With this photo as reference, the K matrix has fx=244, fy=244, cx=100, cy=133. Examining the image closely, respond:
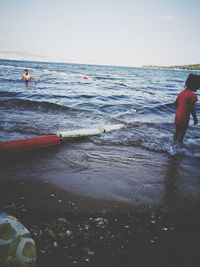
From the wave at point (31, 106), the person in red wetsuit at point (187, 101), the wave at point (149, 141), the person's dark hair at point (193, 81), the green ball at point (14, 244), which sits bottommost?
the wave at point (149, 141)

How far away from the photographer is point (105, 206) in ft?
11.1

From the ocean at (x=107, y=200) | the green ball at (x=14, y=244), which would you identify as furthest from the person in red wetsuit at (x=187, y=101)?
the green ball at (x=14, y=244)

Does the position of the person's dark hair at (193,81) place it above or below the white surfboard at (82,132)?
above

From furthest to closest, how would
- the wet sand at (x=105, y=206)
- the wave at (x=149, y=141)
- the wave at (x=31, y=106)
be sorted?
the wave at (x=31, y=106)
the wave at (x=149, y=141)
the wet sand at (x=105, y=206)

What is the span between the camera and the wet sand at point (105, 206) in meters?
2.54

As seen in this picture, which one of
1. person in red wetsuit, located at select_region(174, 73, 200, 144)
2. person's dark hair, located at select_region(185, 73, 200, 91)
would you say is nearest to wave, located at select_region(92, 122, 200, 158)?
person in red wetsuit, located at select_region(174, 73, 200, 144)

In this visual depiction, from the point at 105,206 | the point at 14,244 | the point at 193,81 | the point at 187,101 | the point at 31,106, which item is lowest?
the point at 105,206

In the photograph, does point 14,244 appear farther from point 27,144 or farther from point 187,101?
point 187,101

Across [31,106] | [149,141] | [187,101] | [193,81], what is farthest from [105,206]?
[31,106]

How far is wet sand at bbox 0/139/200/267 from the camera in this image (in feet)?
8.35

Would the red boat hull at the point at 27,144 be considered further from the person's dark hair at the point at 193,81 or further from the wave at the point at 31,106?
the wave at the point at 31,106

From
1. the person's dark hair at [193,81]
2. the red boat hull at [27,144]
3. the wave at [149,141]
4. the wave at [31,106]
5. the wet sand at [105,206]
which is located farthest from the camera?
the wave at [31,106]

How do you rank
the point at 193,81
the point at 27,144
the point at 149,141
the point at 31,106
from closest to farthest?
the point at 27,144
the point at 193,81
the point at 149,141
the point at 31,106

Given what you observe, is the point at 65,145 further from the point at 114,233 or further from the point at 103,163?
the point at 114,233
